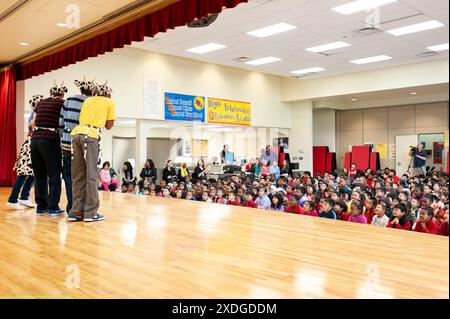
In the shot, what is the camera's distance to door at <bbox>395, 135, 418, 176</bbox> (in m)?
13.8

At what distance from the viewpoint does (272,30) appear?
8.38 metres

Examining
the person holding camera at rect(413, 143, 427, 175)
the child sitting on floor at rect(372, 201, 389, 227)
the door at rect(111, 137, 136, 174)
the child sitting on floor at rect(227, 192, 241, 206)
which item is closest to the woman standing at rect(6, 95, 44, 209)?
the child sitting on floor at rect(227, 192, 241, 206)

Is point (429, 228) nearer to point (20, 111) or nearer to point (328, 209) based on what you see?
point (328, 209)

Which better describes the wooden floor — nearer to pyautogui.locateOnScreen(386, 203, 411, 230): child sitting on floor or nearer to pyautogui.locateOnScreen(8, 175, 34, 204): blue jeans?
pyautogui.locateOnScreen(8, 175, 34, 204): blue jeans

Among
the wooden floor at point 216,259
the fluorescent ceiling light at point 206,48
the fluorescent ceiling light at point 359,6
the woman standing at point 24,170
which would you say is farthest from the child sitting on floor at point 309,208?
the fluorescent ceiling light at point 206,48

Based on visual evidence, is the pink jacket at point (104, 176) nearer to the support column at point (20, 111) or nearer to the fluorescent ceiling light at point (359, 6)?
the support column at point (20, 111)

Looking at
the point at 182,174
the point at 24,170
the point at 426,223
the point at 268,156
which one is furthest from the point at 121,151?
the point at 426,223

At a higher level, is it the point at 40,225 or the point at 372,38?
the point at 372,38

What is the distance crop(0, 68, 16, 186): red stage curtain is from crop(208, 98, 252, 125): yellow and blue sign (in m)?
5.14

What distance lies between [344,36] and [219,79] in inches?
164
